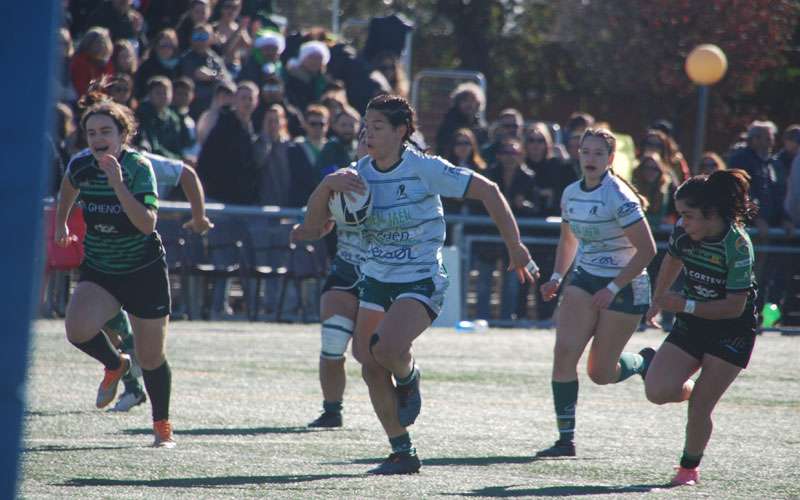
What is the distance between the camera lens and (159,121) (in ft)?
47.3

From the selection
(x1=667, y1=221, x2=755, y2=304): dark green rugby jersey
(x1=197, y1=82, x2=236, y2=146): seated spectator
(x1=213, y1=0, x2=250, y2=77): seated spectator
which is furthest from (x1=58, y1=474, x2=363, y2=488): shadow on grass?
(x1=213, y1=0, x2=250, y2=77): seated spectator

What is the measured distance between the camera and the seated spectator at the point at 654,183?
1501cm

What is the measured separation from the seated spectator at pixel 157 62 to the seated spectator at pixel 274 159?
1.32m

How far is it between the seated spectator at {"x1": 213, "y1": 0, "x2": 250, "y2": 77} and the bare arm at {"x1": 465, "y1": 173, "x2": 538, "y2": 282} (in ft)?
32.7

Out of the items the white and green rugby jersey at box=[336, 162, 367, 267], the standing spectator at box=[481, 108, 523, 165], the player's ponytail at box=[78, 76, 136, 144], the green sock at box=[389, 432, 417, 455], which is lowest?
the green sock at box=[389, 432, 417, 455]

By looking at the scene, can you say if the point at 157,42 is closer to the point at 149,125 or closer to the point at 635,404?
the point at 149,125

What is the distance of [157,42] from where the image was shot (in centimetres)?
1568

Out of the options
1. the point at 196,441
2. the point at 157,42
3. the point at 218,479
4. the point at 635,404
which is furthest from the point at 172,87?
the point at 218,479

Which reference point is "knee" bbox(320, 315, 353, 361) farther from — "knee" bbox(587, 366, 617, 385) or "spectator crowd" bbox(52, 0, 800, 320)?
"spectator crowd" bbox(52, 0, 800, 320)

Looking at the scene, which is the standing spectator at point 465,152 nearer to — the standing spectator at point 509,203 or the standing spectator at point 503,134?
the standing spectator at point 509,203

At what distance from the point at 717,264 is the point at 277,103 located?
30.5ft

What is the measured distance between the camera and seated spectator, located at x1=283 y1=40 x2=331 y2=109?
16109mm

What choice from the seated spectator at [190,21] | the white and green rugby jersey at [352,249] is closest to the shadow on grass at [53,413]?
the white and green rugby jersey at [352,249]

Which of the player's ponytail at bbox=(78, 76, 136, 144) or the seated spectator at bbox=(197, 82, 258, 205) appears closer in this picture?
the player's ponytail at bbox=(78, 76, 136, 144)
